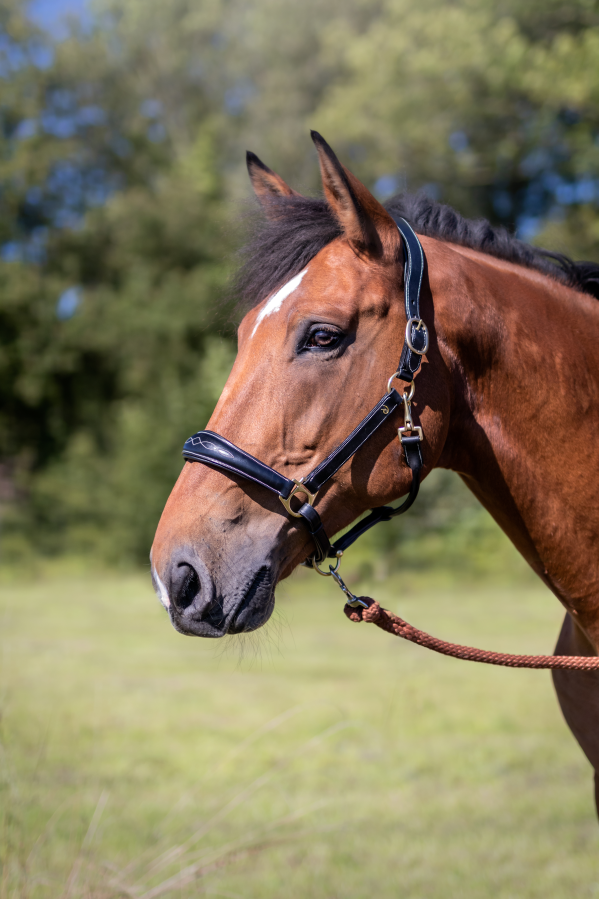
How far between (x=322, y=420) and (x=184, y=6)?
30.1 m

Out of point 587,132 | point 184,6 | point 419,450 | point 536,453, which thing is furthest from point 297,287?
point 184,6

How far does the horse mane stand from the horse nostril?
2.87ft

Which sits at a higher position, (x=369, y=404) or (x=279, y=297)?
(x=279, y=297)

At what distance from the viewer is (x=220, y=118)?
2488 cm

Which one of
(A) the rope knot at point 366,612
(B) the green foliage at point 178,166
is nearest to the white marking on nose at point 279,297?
(A) the rope knot at point 366,612

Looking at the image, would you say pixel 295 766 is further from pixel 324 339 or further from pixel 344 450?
pixel 324 339

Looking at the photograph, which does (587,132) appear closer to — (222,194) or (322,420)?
(222,194)

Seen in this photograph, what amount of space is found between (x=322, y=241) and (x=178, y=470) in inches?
433

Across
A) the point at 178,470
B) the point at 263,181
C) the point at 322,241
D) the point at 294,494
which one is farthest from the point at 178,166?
the point at 294,494

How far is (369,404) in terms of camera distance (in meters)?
2.06

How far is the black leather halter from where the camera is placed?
1944mm

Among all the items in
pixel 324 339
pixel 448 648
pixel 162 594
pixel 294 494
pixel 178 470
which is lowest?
pixel 448 648

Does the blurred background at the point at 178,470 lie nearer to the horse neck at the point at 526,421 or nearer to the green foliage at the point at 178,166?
the green foliage at the point at 178,166

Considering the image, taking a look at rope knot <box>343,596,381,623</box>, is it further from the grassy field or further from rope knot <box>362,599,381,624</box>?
the grassy field
